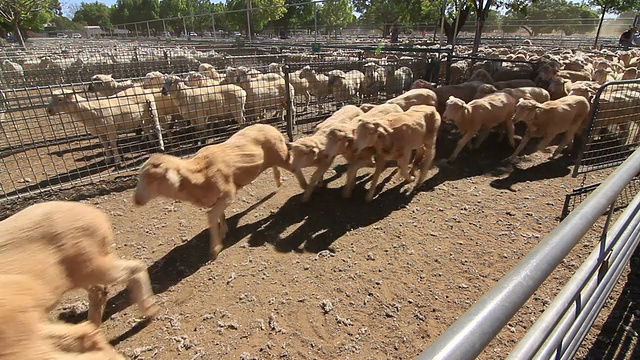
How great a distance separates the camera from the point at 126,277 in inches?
132

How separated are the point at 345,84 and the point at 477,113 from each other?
15.3 feet

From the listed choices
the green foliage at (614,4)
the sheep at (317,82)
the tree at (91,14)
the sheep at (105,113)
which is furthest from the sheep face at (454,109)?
the tree at (91,14)

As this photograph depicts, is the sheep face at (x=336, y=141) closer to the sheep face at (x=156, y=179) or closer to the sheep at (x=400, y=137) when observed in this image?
the sheep at (x=400, y=137)

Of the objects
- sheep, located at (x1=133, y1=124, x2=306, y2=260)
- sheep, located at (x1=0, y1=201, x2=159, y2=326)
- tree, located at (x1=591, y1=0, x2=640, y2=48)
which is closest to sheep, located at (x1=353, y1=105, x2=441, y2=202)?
sheep, located at (x1=133, y1=124, x2=306, y2=260)

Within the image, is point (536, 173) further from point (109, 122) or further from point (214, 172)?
point (109, 122)

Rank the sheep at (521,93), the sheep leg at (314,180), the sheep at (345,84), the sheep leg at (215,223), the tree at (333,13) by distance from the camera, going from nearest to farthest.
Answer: the sheep leg at (215,223)
the sheep leg at (314,180)
the sheep at (521,93)
the sheep at (345,84)
the tree at (333,13)

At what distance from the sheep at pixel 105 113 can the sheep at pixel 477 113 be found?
642 centimetres

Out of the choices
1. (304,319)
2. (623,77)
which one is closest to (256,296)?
(304,319)

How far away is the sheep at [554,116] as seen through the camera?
734 centimetres

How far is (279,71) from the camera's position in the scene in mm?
11820

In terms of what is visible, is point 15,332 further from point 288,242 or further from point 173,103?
point 173,103

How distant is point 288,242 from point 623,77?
481 inches

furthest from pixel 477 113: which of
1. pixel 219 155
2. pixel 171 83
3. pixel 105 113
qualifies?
pixel 105 113

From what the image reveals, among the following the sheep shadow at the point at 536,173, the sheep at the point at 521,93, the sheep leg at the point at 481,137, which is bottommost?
the sheep shadow at the point at 536,173
